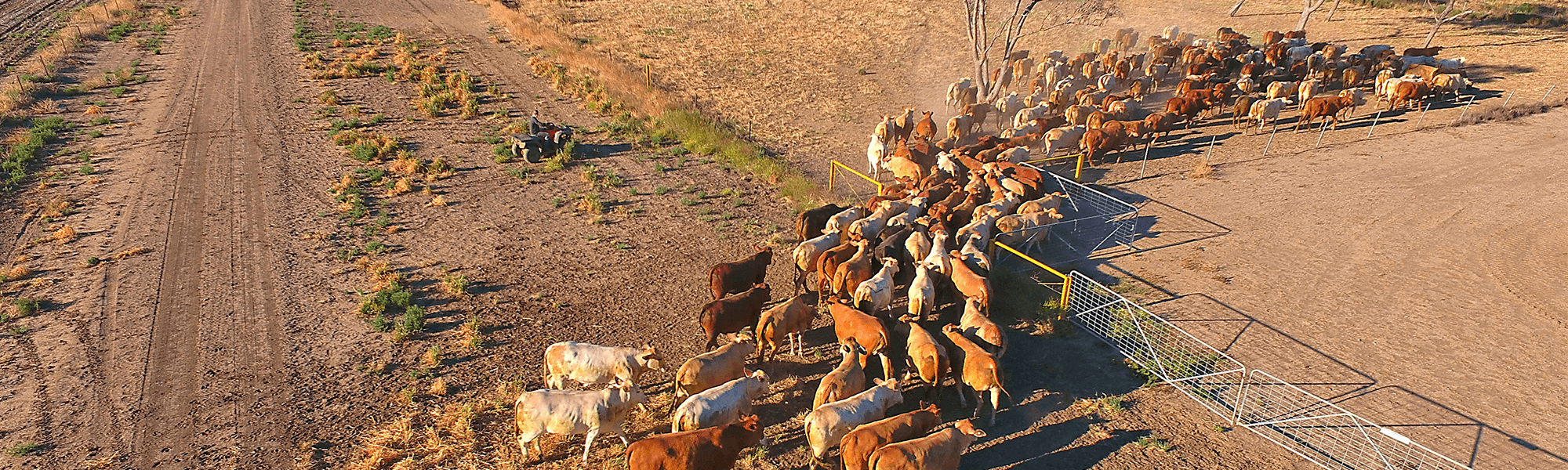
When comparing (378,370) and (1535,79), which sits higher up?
(1535,79)

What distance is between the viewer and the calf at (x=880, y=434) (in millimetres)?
9930

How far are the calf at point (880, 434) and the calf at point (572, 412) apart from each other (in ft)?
9.55

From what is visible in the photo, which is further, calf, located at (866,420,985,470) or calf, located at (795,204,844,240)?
calf, located at (795,204,844,240)

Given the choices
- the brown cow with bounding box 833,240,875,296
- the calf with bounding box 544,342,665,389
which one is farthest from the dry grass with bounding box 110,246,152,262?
the brown cow with bounding box 833,240,875,296

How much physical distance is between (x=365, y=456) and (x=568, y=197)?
389 inches

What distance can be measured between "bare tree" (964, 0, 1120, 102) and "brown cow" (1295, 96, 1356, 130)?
28.2 feet

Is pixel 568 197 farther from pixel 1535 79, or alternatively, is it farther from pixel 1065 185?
pixel 1535 79

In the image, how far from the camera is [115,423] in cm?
1133

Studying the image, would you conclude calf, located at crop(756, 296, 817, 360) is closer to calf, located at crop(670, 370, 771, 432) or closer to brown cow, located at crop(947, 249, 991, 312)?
calf, located at crop(670, 370, 771, 432)

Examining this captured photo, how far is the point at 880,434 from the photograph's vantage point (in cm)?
1014

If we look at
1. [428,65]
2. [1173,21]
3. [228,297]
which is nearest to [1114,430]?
[228,297]

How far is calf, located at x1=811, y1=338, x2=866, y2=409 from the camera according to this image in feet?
36.4

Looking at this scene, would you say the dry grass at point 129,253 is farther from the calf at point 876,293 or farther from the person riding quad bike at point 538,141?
the calf at point 876,293

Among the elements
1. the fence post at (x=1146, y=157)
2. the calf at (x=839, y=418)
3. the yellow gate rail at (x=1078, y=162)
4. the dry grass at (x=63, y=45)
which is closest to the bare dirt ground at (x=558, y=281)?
the fence post at (x=1146, y=157)
